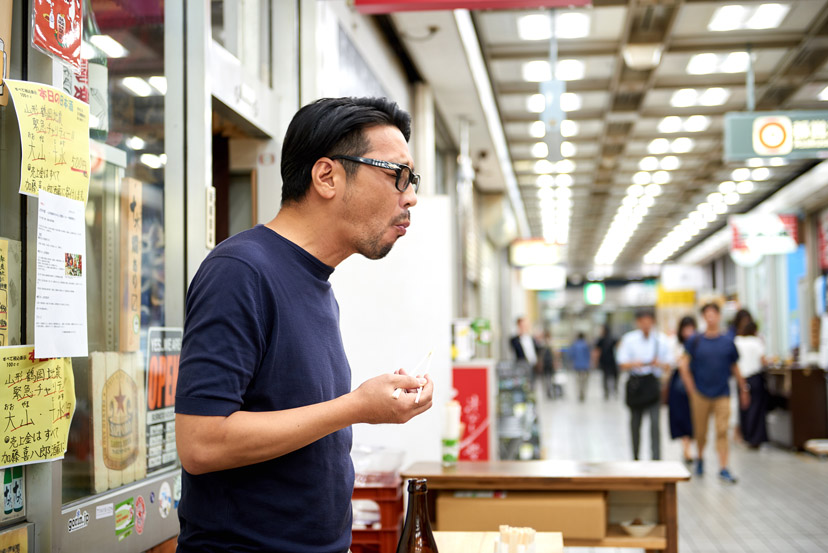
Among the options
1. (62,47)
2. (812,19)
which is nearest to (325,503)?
(62,47)

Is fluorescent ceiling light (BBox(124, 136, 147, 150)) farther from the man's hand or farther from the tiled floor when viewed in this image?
the tiled floor

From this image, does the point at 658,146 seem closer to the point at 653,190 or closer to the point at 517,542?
the point at 653,190

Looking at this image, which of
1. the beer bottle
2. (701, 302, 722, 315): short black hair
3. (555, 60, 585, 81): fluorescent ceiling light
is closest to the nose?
the beer bottle

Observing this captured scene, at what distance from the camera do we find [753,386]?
33.0ft

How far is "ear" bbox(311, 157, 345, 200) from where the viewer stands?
1461 millimetres

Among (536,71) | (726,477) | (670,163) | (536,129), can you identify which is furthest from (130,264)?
(670,163)

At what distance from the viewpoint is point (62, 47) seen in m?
2.03

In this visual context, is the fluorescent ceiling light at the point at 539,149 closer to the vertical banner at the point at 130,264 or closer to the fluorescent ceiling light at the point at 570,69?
the fluorescent ceiling light at the point at 570,69

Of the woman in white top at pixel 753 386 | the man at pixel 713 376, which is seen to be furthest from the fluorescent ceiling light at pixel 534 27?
the woman in white top at pixel 753 386

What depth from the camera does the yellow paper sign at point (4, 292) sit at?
1.79 m

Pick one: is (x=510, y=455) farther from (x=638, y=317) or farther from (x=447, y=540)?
(x=447, y=540)

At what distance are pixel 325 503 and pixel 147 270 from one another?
60.6 inches

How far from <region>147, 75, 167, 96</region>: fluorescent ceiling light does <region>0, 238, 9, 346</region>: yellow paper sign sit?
3.67ft

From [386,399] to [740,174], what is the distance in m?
14.5
